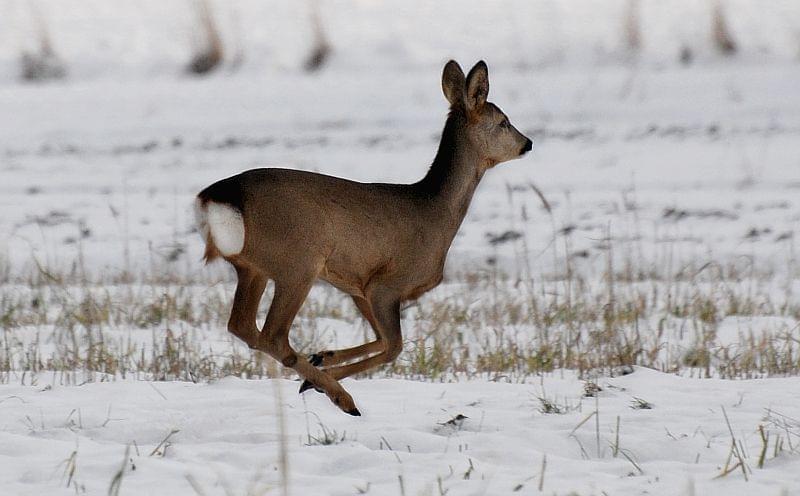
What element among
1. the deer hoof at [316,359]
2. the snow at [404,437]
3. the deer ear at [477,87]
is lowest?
the snow at [404,437]

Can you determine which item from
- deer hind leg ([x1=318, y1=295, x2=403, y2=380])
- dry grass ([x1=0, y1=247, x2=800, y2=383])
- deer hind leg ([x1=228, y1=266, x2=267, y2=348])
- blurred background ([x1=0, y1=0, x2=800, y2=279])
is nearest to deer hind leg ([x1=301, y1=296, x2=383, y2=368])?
deer hind leg ([x1=318, y1=295, x2=403, y2=380])

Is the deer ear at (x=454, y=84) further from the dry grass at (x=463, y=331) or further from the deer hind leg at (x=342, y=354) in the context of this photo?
the deer hind leg at (x=342, y=354)

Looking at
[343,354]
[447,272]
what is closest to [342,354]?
[343,354]

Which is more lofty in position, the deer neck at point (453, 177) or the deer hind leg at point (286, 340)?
the deer neck at point (453, 177)

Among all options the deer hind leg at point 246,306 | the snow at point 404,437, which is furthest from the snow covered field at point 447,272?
the deer hind leg at point 246,306

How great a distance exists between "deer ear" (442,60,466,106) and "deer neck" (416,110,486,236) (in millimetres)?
73

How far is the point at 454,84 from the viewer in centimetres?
677

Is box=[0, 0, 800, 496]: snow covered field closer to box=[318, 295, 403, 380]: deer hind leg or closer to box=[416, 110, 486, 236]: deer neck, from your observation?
box=[318, 295, 403, 380]: deer hind leg

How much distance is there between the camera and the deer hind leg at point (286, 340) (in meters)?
5.70

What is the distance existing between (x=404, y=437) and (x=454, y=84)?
2.36 m

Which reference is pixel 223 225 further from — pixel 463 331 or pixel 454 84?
pixel 463 331

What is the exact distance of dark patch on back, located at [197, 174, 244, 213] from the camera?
5.63 m

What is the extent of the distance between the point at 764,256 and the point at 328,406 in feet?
19.8

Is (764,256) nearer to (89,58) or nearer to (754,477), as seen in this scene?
(754,477)
